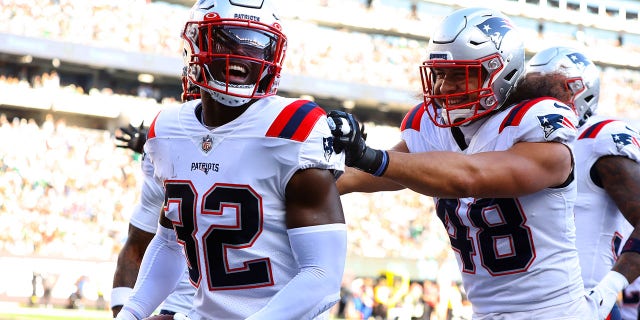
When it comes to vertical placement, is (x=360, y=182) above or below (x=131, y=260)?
above

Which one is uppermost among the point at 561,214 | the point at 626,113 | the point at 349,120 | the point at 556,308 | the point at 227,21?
the point at 227,21

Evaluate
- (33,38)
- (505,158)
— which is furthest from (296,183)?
(33,38)

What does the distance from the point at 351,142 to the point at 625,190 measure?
2.18 m

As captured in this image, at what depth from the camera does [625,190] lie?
4312 millimetres

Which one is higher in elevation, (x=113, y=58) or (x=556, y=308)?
(x=556, y=308)

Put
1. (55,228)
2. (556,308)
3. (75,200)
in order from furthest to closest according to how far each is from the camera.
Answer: (75,200) → (55,228) → (556,308)

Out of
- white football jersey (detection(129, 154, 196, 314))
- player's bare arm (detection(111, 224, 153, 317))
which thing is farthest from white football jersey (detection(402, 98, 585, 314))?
player's bare arm (detection(111, 224, 153, 317))

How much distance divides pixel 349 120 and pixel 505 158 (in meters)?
0.75

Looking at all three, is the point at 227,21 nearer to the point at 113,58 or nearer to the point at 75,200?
the point at 75,200

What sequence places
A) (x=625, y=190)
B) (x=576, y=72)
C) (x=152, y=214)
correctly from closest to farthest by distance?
(x=152, y=214), (x=625, y=190), (x=576, y=72)

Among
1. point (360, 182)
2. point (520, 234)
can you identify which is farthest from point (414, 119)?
point (520, 234)

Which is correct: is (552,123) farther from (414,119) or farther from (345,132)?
(345,132)

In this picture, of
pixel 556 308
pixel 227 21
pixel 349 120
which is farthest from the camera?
pixel 556 308

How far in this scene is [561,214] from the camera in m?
3.42
